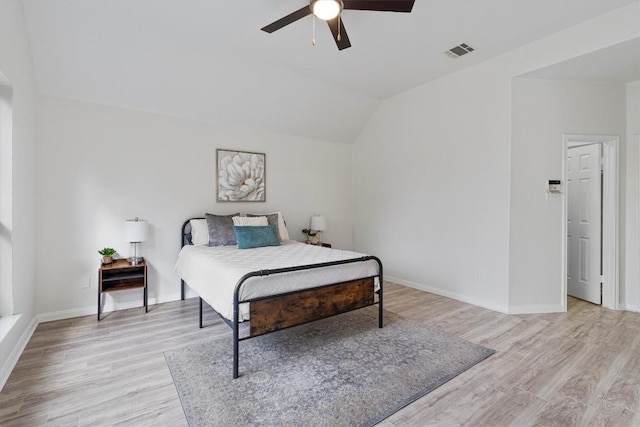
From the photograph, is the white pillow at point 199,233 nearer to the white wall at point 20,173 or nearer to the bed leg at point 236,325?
the white wall at point 20,173

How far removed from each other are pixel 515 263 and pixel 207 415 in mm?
3562

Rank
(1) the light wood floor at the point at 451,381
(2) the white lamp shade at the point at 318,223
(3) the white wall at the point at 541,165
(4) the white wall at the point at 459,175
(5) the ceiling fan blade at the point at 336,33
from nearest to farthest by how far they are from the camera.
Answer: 1. (1) the light wood floor at the point at 451,381
2. (5) the ceiling fan blade at the point at 336,33
3. (4) the white wall at the point at 459,175
4. (3) the white wall at the point at 541,165
5. (2) the white lamp shade at the point at 318,223

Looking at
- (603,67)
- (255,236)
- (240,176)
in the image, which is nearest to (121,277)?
(255,236)

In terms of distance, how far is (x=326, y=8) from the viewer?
2256 millimetres

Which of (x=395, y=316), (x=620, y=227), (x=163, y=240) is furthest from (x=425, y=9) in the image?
(x=163, y=240)

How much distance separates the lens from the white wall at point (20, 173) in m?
2.30

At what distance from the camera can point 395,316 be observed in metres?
3.52

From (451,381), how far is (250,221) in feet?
10.0

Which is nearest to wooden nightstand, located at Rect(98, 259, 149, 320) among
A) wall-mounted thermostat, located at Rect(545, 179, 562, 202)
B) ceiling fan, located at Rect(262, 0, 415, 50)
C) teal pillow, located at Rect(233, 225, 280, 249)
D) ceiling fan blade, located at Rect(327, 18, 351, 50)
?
teal pillow, located at Rect(233, 225, 280, 249)

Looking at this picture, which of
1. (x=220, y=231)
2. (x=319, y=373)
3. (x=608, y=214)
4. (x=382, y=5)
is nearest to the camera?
(x=382, y=5)

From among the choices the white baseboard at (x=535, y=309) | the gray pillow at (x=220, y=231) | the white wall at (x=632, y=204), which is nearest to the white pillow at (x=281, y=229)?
the gray pillow at (x=220, y=231)

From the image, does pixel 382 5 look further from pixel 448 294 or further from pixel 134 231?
pixel 448 294

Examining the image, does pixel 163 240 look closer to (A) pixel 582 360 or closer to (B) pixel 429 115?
(B) pixel 429 115

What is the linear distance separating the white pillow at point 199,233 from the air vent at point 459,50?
3.74m
